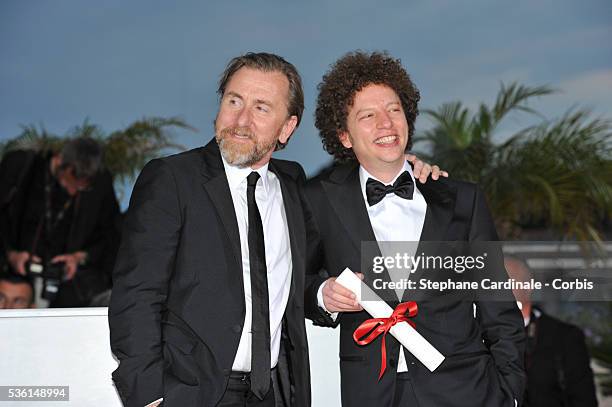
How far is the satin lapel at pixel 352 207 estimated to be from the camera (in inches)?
83.0

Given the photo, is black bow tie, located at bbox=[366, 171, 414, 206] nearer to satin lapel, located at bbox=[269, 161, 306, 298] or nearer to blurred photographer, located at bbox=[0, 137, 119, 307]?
satin lapel, located at bbox=[269, 161, 306, 298]

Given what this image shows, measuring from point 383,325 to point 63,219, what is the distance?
11.6 feet

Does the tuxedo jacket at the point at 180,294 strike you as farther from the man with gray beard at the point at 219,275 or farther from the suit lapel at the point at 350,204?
the suit lapel at the point at 350,204

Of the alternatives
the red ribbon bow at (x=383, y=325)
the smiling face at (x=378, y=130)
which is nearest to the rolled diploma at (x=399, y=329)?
the red ribbon bow at (x=383, y=325)

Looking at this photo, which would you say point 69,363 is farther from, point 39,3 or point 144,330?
point 39,3

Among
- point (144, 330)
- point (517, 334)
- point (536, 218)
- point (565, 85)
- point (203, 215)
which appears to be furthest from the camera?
point (565, 85)

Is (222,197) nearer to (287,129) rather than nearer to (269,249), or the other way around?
(269,249)

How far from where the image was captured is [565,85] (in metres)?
7.16

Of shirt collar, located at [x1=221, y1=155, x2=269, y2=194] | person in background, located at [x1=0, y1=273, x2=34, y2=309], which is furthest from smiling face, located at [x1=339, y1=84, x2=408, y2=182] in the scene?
person in background, located at [x1=0, y1=273, x2=34, y2=309]

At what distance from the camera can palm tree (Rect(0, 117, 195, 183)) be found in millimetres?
6895

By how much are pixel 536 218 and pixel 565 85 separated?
6.45ft

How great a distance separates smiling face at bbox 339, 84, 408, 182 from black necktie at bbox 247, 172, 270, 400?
0.44 meters

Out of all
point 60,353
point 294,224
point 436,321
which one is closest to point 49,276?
point 60,353

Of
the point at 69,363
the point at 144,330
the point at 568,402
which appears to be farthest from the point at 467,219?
the point at 568,402
